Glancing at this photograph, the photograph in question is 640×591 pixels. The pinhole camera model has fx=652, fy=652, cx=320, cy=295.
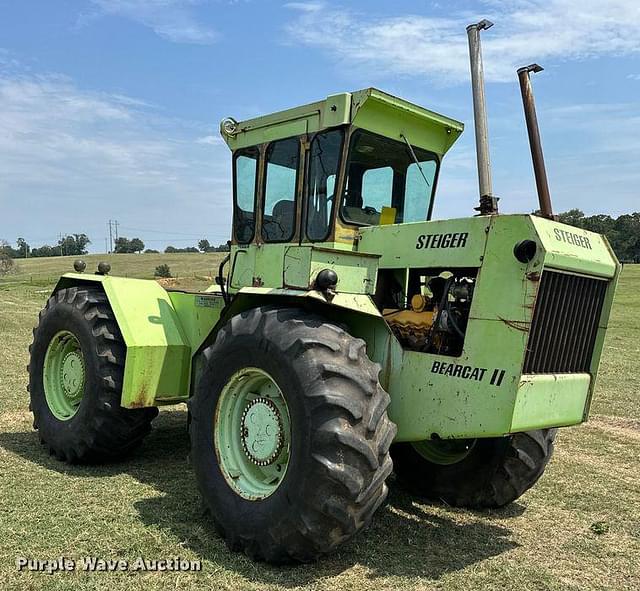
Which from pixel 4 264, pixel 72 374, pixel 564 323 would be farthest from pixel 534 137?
pixel 4 264

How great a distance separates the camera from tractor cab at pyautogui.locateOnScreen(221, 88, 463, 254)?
5.11 m

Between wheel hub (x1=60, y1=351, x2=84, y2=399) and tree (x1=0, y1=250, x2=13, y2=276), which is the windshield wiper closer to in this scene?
wheel hub (x1=60, y1=351, x2=84, y2=399)

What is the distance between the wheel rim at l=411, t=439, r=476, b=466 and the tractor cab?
1958 millimetres

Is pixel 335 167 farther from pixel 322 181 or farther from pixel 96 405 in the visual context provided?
pixel 96 405

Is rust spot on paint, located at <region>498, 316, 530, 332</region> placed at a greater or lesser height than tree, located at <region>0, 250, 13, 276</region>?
greater

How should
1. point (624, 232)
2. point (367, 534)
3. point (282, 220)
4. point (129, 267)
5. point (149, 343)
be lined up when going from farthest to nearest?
point (624, 232), point (129, 267), point (149, 343), point (282, 220), point (367, 534)

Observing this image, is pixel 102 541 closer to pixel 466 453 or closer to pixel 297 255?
pixel 297 255

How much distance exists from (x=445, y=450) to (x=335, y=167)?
261 cm

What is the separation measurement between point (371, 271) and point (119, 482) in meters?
2.91

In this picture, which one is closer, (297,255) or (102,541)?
(102,541)

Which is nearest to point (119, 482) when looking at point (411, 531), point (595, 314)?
point (411, 531)

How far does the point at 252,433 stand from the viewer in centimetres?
461

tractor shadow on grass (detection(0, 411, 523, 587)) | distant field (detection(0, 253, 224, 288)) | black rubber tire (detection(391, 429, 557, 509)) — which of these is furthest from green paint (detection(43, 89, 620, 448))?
distant field (detection(0, 253, 224, 288))

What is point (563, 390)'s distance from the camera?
436 cm
